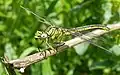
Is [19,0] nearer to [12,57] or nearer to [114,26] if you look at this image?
[12,57]

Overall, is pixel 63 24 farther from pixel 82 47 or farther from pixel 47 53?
pixel 47 53

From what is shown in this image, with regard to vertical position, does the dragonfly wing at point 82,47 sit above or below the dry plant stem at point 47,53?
below

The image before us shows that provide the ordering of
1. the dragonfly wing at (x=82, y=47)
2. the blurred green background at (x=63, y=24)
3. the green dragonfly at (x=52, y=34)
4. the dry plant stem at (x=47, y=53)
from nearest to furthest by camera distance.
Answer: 1. the dry plant stem at (x=47, y=53)
2. the green dragonfly at (x=52, y=34)
3. the dragonfly wing at (x=82, y=47)
4. the blurred green background at (x=63, y=24)

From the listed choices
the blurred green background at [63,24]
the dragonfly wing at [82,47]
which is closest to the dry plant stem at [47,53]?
the dragonfly wing at [82,47]

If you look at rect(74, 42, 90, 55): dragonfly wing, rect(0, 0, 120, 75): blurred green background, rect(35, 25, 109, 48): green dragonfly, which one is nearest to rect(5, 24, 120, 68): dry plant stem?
rect(35, 25, 109, 48): green dragonfly

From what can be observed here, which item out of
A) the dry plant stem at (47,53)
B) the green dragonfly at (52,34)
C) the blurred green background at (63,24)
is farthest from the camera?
the blurred green background at (63,24)

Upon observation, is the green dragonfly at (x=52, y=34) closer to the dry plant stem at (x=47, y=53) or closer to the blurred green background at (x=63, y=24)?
the dry plant stem at (x=47, y=53)

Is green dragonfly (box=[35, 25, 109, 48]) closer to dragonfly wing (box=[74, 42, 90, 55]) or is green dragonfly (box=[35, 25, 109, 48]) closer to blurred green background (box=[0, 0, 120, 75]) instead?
dragonfly wing (box=[74, 42, 90, 55])

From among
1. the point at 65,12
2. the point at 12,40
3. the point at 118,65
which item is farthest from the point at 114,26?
the point at 12,40
